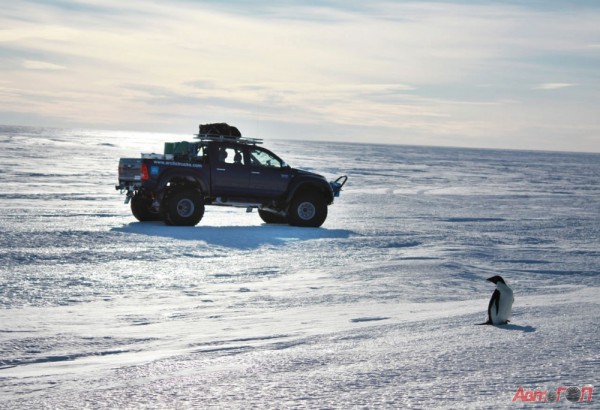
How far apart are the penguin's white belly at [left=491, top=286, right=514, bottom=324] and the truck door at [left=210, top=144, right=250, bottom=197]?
34.0ft

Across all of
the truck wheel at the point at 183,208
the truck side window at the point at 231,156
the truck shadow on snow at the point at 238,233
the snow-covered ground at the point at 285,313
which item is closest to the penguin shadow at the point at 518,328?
the snow-covered ground at the point at 285,313

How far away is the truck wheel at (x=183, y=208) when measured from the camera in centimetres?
1703

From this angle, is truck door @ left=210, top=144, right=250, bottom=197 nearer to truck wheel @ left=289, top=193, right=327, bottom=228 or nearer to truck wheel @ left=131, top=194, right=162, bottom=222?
truck wheel @ left=289, top=193, right=327, bottom=228

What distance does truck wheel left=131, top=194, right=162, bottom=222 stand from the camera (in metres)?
18.0

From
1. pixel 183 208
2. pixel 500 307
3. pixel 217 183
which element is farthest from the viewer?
pixel 217 183

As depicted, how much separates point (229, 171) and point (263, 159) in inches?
35.1

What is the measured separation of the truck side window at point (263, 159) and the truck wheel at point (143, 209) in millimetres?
2382

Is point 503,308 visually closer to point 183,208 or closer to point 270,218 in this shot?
point 183,208

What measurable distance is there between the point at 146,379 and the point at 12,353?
1625 millimetres

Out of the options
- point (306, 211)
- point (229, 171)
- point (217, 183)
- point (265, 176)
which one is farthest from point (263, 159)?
point (306, 211)

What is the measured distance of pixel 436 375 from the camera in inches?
235

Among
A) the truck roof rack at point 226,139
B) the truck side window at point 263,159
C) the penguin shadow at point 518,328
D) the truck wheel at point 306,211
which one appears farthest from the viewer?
the truck wheel at point 306,211

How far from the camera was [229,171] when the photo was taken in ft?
58.3

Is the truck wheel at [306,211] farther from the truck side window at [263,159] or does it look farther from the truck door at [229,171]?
the truck door at [229,171]
